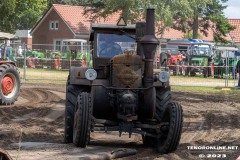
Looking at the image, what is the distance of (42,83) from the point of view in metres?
27.0

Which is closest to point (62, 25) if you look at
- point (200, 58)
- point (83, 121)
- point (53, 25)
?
point (53, 25)

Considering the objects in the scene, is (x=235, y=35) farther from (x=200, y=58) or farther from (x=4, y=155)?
(x=4, y=155)

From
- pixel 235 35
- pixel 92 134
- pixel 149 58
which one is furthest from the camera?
pixel 235 35

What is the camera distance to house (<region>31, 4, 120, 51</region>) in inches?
2216

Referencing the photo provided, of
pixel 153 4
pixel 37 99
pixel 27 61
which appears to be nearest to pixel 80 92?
pixel 37 99

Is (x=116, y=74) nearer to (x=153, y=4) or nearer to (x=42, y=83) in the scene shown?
(x=42, y=83)

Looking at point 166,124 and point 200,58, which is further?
point 200,58

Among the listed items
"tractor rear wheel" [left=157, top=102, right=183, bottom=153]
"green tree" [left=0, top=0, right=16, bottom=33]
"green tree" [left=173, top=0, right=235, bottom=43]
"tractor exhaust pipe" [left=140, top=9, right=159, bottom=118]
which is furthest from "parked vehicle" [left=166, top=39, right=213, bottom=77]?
"tractor rear wheel" [left=157, top=102, right=183, bottom=153]

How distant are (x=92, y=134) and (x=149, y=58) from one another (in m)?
3.05

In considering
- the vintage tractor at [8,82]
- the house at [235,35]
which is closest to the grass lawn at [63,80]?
the vintage tractor at [8,82]

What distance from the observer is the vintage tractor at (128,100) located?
959 cm

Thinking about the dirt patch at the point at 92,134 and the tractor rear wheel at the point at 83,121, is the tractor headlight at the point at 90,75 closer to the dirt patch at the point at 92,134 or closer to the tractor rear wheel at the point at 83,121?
the tractor rear wheel at the point at 83,121

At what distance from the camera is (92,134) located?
40.0 ft

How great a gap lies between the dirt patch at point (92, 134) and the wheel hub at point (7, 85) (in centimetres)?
47
